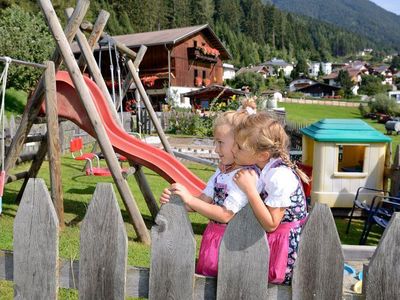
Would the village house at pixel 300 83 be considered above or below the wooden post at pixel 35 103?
above

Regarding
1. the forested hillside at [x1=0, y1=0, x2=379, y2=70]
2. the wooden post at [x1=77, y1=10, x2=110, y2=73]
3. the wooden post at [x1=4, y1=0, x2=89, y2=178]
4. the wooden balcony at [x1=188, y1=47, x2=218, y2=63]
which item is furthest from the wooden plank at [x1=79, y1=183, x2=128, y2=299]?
the wooden balcony at [x1=188, y1=47, x2=218, y2=63]

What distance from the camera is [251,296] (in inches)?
74.8

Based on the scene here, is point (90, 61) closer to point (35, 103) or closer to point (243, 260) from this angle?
point (35, 103)

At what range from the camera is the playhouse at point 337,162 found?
6.72 metres

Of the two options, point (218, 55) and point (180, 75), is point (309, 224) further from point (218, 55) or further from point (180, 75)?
point (218, 55)

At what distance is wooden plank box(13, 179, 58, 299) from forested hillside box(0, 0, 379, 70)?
3565cm

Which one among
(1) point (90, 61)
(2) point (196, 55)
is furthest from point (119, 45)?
(2) point (196, 55)

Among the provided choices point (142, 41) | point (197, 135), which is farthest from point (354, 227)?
point (142, 41)

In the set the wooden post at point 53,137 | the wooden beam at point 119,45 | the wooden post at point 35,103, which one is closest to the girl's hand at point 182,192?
the wooden post at point 53,137

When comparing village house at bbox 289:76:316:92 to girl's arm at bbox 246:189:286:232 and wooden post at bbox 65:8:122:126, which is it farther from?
girl's arm at bbox 246:189:286:232

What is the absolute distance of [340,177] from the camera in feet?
22.4

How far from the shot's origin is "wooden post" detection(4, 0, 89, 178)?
16.6 feet

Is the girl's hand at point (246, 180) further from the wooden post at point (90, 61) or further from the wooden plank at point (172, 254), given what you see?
the wooden post at point (90, 61)

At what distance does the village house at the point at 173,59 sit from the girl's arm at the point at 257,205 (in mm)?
30863
